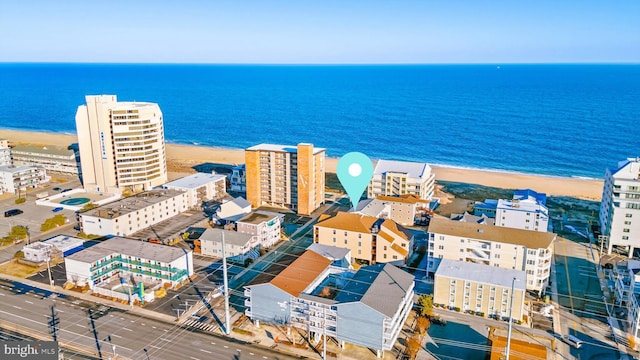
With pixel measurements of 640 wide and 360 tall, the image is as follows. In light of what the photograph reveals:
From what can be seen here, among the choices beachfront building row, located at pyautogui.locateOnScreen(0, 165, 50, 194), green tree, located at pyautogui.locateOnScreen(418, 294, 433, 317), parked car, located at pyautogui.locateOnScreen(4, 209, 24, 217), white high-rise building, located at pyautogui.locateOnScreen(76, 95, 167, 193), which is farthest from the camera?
beachfront building row, located at pyautogui.locateOnScreen(0, 165, 50, 194)

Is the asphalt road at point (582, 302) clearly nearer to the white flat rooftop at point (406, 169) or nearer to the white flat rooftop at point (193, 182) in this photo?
the white flat rooftop at point (406, 169)

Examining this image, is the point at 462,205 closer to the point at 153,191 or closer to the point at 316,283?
the point at 316,283

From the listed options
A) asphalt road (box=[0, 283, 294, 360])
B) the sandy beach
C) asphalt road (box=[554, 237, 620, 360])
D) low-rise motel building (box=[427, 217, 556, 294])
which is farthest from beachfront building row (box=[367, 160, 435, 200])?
asphalt road (box=[0, 283, 294, 360])

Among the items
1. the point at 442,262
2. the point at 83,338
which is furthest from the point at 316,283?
the point at 83,338

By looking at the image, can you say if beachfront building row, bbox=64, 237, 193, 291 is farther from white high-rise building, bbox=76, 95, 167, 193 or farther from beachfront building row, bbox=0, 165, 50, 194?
beachfront building row, bbox=0, 165, 50, 194

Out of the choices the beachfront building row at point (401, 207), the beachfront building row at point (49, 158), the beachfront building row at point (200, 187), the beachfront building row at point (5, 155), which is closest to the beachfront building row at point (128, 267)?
the beachfront building row at point (200, 187)

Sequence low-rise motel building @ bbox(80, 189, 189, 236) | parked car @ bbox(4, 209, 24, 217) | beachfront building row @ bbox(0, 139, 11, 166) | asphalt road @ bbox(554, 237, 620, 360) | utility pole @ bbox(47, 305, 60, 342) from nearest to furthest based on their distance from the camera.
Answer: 1. asphalt road @ bbox(554, 237, 620, 360)
2. utility pole @ bbox(47, 305, 60, 342)
3. low-rise motel building @ bbox(80, 189, 189, 236)
4. parked car @ bbox(4, 209, 24, 217)
5. beachfront building row @ bbox(0, 139, 11, 166)

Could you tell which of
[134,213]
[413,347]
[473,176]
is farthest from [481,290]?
[473,176]
